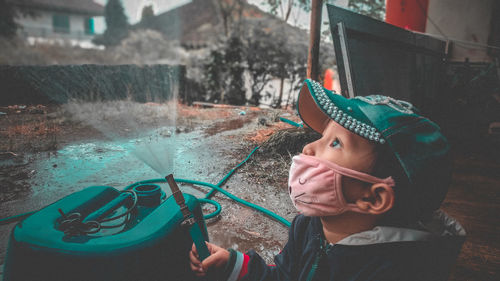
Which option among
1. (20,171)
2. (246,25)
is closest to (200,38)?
(246,25)

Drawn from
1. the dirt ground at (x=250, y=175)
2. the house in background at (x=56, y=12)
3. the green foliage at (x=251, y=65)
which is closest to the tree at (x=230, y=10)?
the green foliage at (x=251, y=65)

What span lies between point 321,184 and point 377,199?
0.71ft

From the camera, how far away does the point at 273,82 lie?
1105 cm

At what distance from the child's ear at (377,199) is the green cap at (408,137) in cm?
8

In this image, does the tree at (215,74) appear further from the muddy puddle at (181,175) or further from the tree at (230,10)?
the muddy puddle at (181,175)

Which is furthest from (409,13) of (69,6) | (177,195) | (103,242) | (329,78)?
(103,242)

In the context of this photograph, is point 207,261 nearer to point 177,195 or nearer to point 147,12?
point 177,195

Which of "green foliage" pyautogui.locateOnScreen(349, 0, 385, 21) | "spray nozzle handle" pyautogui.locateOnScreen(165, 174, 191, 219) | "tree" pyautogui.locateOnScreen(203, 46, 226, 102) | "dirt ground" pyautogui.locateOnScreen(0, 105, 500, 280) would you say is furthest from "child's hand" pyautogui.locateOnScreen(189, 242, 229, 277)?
"green foliage" pyautogui.locateOnScreen(349, 0, 385, 21)

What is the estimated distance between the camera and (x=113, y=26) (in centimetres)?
354

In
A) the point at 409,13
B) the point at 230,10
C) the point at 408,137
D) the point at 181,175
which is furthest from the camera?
the point at 230,10

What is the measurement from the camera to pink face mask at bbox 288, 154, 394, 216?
111 cm

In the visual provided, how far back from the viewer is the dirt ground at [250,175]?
8.13 ft

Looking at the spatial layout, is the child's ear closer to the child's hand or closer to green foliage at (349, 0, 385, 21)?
the child's hand

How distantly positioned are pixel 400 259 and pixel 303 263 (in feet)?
1.40
